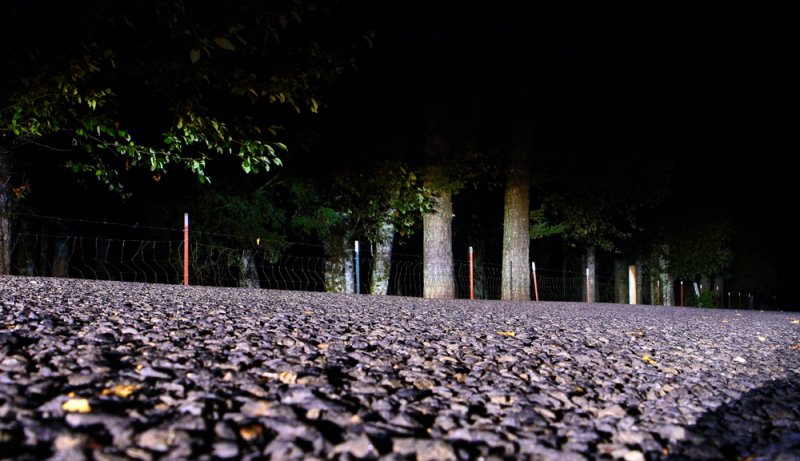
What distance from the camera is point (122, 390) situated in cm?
187

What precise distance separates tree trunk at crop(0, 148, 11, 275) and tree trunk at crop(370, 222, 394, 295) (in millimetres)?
8073

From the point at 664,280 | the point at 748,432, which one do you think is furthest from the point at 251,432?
the point at 664,280

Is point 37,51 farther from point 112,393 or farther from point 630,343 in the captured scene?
point 630,343

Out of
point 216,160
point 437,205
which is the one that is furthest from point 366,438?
point 216,160

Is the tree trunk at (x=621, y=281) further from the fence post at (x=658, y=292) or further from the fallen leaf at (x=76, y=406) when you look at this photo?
the fallen leaf at (x=76, y=406)

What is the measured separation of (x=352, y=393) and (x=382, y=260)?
1248cm

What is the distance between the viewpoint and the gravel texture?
157 cm

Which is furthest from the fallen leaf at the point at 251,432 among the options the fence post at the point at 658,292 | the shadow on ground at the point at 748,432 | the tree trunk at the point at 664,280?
the fence post at the point at 658,292

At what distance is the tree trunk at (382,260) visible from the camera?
14164 millimetres

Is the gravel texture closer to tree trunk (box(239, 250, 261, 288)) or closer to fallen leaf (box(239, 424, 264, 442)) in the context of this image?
fallen leaf (box(239, 424, 264, 442))

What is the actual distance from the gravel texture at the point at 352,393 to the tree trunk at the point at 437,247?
7.12 metres

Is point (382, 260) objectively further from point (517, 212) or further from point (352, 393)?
point (352, 393)

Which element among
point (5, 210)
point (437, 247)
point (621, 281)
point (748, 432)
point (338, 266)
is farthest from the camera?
point (621, 281)

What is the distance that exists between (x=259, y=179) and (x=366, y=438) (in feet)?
44.4
